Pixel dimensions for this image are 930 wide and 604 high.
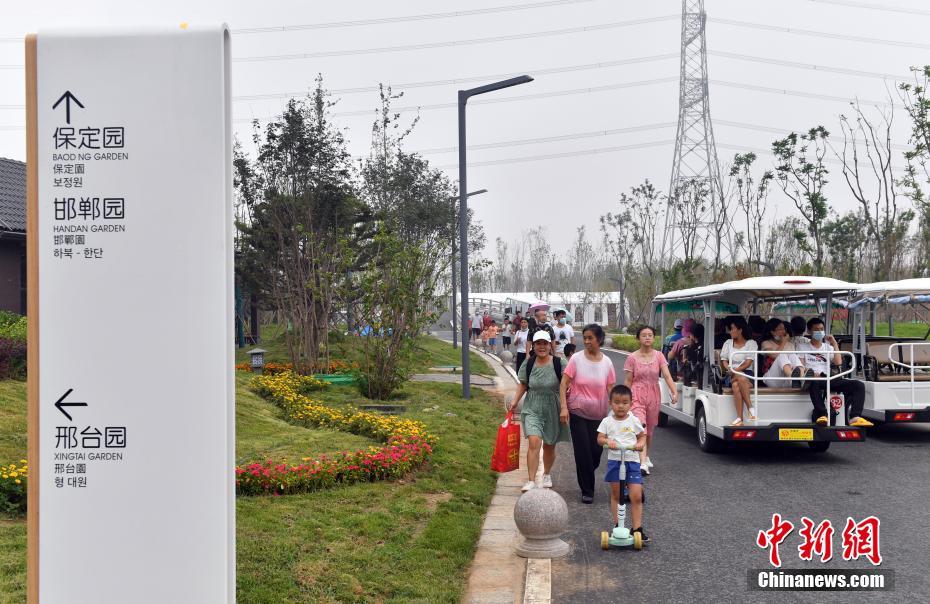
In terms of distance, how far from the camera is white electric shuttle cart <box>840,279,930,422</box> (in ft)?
43.3

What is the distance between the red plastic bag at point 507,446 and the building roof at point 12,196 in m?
14.6

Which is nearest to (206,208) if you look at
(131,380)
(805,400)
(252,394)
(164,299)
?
(164,299)

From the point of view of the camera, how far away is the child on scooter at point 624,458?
24.8ft

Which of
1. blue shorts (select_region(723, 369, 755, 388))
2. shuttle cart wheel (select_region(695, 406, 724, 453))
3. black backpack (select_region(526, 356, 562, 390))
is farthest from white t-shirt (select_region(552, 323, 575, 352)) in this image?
black backpack (select_region(526, 356, 562, 390))

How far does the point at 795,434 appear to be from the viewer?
447 inches

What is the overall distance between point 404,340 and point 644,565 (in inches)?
434

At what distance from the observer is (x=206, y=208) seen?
13.5 feet

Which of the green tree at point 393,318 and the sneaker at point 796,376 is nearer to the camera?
the sneaker at point 796,376

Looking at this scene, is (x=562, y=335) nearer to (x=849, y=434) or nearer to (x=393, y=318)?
(x=393, y=318)
